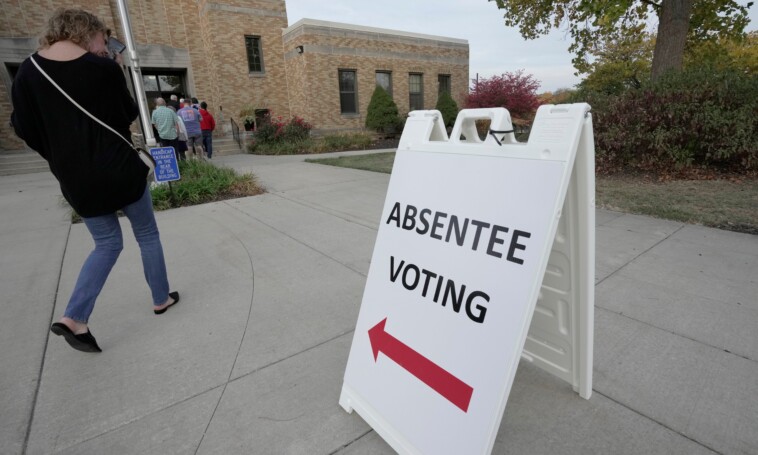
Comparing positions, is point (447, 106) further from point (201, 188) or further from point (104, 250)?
point (104, 250)

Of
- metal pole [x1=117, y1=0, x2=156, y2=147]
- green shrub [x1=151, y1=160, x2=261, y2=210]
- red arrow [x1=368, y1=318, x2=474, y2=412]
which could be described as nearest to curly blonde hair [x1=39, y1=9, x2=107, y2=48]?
red arrow [x1=368, y1=318, x2=474, y2=412]

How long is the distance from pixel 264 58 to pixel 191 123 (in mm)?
8380

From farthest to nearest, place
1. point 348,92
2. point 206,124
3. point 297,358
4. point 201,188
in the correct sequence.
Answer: point 348,92
point 206,124
point 201,188
point 297,358

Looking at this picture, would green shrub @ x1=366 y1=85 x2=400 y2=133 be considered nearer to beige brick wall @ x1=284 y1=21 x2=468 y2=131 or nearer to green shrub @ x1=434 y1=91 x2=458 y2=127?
beige brick wall @ x1=284 y1=21 x2=468 y2=131

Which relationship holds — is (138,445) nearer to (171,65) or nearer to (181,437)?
(181,437)

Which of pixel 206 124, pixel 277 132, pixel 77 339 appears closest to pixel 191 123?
pixel 206 124

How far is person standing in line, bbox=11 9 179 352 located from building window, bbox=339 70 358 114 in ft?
53.6

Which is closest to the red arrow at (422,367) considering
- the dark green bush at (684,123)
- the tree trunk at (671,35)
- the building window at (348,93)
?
the dark green bush at (684,123)

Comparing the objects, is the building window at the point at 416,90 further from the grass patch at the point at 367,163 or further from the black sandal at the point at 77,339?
the black sandal at the point at 77,339

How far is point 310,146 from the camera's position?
47.0ft

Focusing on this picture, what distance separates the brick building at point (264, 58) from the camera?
15.5m

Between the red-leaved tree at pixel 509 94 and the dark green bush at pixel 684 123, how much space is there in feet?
33.8

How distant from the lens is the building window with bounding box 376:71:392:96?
738 inches

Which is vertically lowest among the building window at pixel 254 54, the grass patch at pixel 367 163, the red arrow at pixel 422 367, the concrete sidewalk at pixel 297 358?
the concrete sidewalk at pixel 297 358
